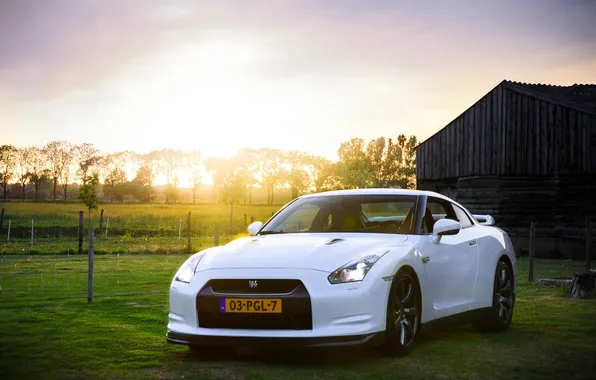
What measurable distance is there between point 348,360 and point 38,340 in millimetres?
3722

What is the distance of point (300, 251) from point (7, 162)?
121m

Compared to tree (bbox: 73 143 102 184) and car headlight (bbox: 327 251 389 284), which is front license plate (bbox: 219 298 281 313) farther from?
tree (bbox: 73 143 102 184)

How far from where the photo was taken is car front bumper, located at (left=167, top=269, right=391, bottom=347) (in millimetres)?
6590

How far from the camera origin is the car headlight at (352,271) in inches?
265

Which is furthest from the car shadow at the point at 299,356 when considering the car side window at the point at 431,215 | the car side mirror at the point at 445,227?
the car side window at the point at 431,215

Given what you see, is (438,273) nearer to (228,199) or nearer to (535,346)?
(535,346)

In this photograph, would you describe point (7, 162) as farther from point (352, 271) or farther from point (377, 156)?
point (352, 271)

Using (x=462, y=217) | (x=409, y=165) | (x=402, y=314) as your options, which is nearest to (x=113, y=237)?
(x=462, y=217)

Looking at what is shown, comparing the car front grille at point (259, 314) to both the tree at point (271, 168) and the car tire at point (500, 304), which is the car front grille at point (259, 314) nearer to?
the car tire at point (500, 304)

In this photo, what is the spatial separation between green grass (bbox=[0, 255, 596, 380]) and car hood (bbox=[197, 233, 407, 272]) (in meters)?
0.90

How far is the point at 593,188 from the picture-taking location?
35188mm

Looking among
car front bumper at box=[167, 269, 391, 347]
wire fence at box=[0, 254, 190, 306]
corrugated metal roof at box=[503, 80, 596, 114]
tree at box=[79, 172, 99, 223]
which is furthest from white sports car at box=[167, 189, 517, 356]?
tree at box=[79, 172, 99, 223]

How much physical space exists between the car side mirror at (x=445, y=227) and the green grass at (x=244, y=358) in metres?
1.16

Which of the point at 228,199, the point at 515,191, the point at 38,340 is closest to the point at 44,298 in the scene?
the point at 38,340
